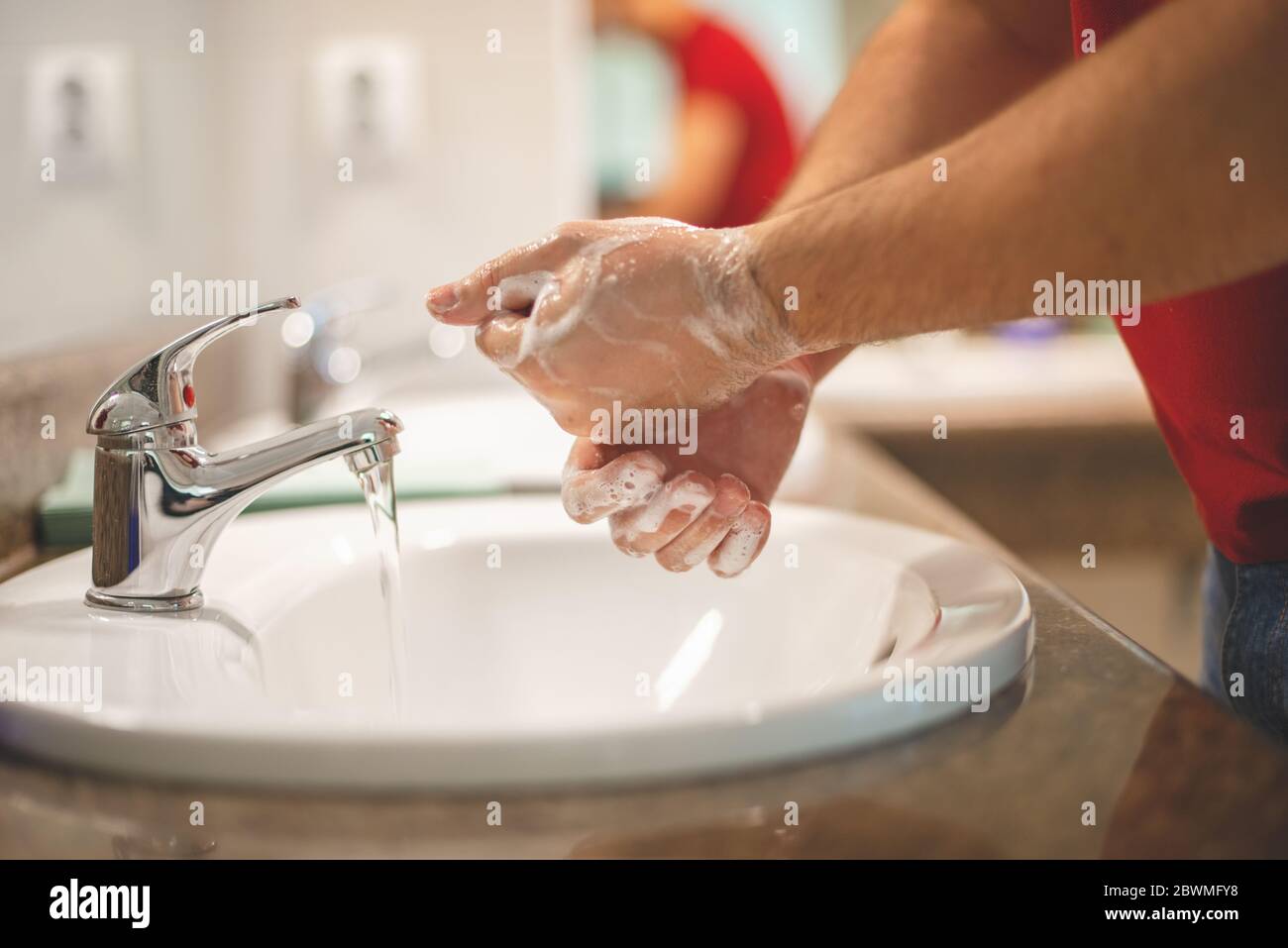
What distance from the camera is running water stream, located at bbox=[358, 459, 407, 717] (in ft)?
Result: 1.78

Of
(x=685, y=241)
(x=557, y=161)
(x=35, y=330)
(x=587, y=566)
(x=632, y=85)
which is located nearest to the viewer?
(x=685, y=241)

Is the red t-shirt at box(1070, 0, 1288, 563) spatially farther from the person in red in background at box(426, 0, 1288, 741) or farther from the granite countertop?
the granite countertop

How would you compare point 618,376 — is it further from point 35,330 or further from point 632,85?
point 632,85

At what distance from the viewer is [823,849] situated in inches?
12.7

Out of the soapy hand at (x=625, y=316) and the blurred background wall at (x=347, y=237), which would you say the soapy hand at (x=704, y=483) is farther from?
the blurred background wall at (x=347, y=237)

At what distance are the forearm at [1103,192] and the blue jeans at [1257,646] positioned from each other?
0.24 metres

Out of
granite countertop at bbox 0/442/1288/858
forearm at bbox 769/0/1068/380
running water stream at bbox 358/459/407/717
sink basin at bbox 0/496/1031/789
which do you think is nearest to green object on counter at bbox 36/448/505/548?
sink basin at bbox 0/496/1031/789

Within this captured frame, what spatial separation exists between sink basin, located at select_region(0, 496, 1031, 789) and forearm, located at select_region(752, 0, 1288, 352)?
140 mm

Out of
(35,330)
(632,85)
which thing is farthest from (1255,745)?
(632,85)

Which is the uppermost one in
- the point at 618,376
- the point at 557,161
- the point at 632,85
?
the point at 632,85

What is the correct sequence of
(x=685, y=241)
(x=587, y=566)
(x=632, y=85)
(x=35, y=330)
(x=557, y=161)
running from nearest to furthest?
(x=685, y=241)
(x=587, y=566)
(x=35, y=330)
(x=557, y=161)
(x=632, y=85)

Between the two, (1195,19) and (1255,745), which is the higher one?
(1195,19)

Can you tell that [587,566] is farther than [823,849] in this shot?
Yes

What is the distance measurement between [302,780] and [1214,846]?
270 mm
